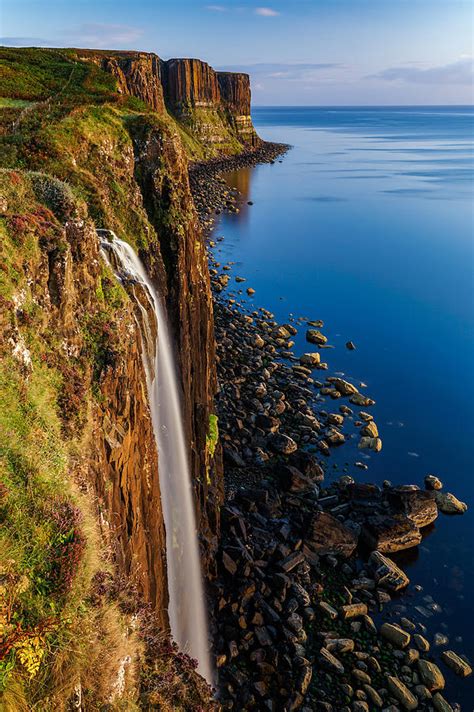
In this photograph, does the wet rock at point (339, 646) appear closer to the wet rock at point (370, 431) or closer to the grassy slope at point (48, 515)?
the grassy slope at point (48, 515)

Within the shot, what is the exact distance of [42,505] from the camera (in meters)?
8.29

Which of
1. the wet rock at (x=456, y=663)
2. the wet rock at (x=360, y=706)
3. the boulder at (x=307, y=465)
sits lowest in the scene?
the wet rock at (x=456, y=663)

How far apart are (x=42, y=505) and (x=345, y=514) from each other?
22.0 metres

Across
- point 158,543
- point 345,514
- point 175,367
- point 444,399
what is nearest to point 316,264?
point 444,399

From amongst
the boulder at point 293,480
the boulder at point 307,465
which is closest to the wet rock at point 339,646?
the boulder at point 293,480

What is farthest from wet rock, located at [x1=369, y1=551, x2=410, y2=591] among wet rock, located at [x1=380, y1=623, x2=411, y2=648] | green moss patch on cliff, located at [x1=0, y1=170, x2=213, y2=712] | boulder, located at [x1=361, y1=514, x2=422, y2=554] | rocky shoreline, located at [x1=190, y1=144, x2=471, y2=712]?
green moss patch on cliff, located at [x1=0, y1=170, x2=213, y2=712]

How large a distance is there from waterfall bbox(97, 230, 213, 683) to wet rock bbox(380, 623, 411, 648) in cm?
783

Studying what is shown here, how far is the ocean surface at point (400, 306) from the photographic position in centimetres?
2572

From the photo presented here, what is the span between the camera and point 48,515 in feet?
27.1

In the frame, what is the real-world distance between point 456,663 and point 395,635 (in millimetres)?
2572

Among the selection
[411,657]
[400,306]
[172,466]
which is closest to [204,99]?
[400,306]

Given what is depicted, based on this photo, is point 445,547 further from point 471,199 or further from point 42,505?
point 471,199

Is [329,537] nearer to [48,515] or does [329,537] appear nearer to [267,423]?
[267,423]

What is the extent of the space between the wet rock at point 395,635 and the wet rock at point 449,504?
31.6ft
